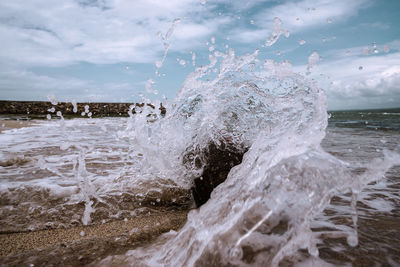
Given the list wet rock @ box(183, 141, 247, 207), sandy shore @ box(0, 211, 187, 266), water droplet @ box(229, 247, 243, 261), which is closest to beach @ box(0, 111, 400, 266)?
sandy shore @ box(0, 211, 187, 266)

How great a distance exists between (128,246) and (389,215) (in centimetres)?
201

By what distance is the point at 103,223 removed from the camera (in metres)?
2.20

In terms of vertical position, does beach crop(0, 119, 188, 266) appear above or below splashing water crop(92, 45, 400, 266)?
below

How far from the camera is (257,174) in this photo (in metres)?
1.83

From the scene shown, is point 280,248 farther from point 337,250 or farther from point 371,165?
point 371,165

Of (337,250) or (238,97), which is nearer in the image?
(337,250)

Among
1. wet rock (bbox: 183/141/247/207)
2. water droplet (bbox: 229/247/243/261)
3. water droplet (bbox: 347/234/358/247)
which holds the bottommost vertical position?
water droplet (bbox: 347/234/358/247)

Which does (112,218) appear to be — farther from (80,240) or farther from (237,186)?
(237,186)

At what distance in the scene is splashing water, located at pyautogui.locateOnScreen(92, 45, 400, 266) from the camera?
4.81 feet

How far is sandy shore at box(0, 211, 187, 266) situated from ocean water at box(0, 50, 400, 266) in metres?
0.13

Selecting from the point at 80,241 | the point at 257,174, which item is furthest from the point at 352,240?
the point at 80,241

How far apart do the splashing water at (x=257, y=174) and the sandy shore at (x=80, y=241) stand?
0.14 meters

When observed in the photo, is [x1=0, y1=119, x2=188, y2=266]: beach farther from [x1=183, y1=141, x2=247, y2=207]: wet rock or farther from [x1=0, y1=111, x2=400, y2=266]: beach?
[x1=183, y1=141, x2=247, y2=207]: wet rock

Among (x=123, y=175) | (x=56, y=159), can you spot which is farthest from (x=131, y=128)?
(x=56, y=159)
